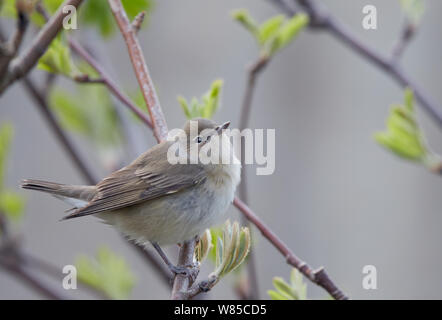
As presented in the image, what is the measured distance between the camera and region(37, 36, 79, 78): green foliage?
1763 millimetres

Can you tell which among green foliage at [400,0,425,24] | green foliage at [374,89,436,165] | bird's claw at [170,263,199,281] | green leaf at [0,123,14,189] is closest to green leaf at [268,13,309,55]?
green foliage at [374,89,436,165]

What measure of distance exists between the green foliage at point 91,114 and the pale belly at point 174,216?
0.42m

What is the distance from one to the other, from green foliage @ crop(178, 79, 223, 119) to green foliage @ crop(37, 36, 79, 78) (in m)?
0.35

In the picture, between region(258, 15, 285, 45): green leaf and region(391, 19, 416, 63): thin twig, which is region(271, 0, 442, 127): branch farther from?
region(258, 15, 285, 45): green leaf

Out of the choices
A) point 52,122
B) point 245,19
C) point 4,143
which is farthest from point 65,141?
point 245,19

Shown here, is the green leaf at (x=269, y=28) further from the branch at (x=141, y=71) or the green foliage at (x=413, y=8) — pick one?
the green foliage at (x=413, y=8)

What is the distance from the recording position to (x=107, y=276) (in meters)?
2.29

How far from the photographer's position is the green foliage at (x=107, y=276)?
2262 millimetres

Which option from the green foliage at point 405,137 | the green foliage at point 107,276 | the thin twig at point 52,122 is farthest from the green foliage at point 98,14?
the green foliage at point 405,137

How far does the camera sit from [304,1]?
2398mm

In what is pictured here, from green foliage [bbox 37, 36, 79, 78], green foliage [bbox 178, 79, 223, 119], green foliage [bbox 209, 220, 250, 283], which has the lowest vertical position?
green foliage [bbox 209, 220, 250, 283]

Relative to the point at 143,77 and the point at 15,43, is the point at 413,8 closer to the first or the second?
the point at 143,77
